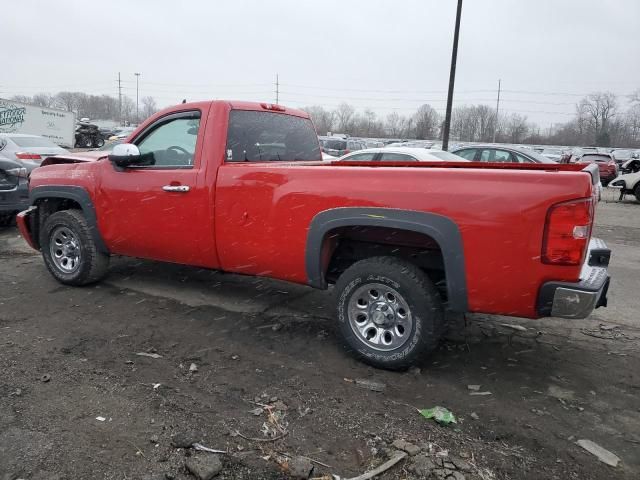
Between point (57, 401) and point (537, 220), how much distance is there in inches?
121

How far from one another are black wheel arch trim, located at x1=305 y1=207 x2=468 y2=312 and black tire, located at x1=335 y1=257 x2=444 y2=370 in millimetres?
174

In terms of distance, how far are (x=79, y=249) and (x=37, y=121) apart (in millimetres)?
26303

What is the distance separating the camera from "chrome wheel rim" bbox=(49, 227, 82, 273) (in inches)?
209

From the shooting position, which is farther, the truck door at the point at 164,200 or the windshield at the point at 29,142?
the windshield at the point at 29,142

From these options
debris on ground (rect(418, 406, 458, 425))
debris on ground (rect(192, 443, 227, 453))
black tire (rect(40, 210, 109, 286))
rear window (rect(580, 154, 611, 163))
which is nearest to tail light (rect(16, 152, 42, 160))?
black tire (rect(40, 210, 109, 286))

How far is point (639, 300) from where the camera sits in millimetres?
5438

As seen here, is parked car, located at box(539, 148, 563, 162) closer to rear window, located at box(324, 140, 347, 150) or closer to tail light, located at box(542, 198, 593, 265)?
rear window, located at box(324, 140, 347, 150)

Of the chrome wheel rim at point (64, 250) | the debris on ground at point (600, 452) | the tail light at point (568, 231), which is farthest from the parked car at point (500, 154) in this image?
the debris on ground at point (600, 452)

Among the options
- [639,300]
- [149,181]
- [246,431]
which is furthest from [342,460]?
[639,300]

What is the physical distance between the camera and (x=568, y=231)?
2908 mm

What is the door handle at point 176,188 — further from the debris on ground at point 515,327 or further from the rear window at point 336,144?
the rear window at point 336,144

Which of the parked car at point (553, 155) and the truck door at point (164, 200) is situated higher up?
the parked car at point (553, 155)

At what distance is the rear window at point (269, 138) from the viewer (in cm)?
448

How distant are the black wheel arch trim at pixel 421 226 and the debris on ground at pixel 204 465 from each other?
1647 mm
